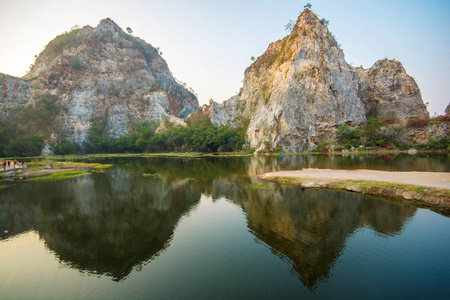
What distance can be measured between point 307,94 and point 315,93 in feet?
8.79

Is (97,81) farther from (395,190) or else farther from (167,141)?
(395,190)

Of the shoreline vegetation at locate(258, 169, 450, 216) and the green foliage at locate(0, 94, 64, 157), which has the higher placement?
the green foliage at locate(0, 94, 64, 157)

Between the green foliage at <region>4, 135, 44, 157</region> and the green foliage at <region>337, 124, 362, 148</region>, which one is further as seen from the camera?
the green foliage at <region>4, 135, 44, 157</region>

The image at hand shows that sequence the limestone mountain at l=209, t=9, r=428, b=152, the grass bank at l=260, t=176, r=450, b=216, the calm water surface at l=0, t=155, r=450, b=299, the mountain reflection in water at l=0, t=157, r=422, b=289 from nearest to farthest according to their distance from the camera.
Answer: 1. the calm water surface at l=0, t=155, r=450, b=299
2. the mountain reflection in water at l=0, t=157, r=422, b=289
3. the grass bank at l=260, t=176, r=450, b=216
4. the limestone mountain at l=209, t=9, r=428, b=152

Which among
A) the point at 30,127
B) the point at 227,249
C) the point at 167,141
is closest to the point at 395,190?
the point at 227,249

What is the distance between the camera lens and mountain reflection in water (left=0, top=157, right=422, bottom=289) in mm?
9227

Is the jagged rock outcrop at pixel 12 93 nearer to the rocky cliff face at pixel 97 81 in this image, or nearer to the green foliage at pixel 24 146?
the rocky cliff face at pixel 97 81

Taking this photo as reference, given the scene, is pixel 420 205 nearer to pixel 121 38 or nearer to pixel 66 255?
pixel 66 255

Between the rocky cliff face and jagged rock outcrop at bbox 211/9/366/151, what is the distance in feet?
229

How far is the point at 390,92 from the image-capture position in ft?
299

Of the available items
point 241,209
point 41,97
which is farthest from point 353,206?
point 41,97

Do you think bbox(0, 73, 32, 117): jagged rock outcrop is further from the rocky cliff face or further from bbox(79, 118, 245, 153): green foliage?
bbox(79, 118, 245, 153): green foliage

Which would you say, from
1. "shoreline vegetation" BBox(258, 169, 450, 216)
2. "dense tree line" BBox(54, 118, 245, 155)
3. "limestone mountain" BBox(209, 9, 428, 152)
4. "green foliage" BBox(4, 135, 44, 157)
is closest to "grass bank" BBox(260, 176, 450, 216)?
"shoreline vegetation" BBox(258, 169, 450, 216)

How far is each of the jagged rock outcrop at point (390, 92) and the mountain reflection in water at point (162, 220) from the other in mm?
94413
